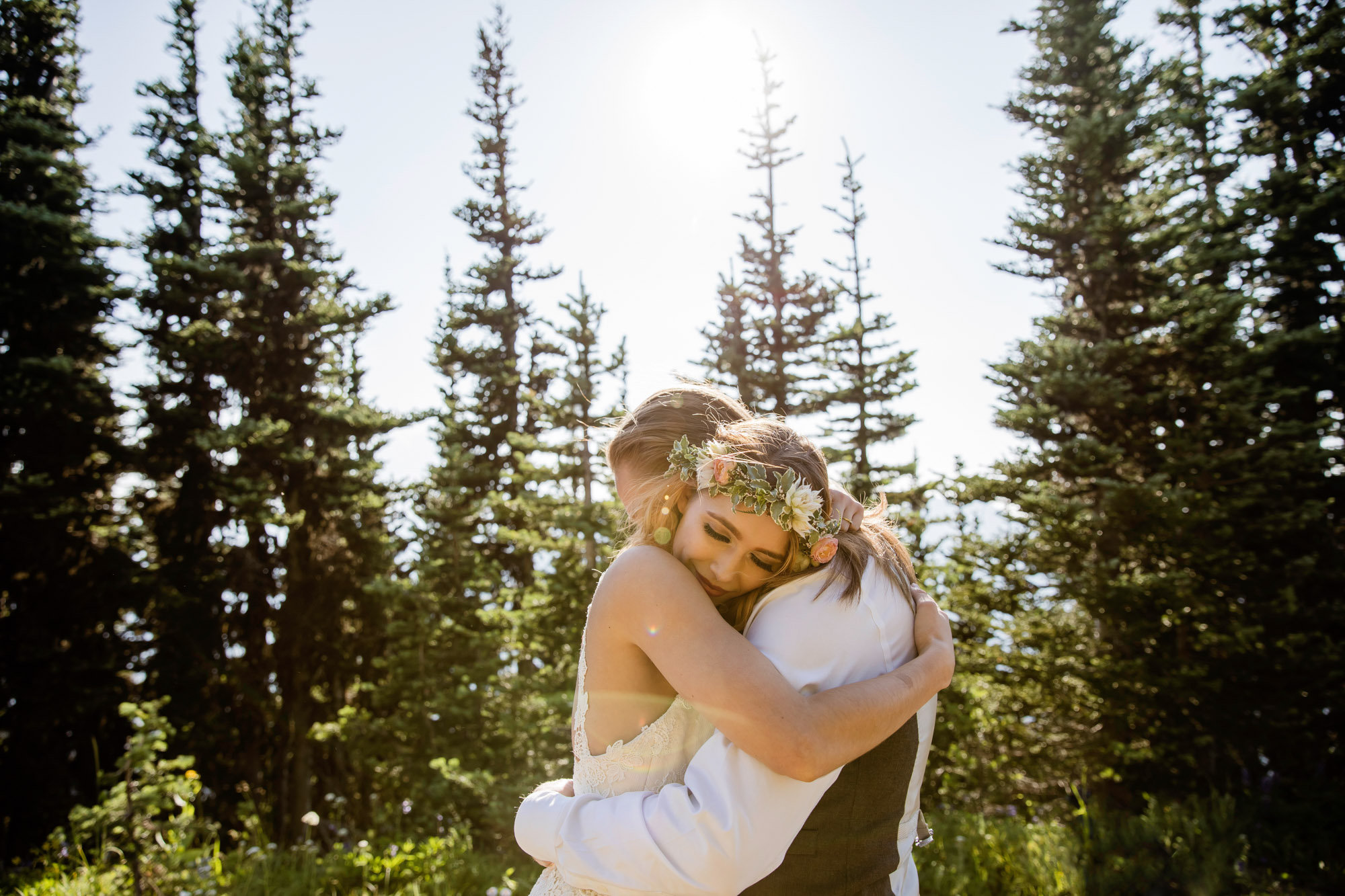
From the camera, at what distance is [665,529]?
80.6 inches

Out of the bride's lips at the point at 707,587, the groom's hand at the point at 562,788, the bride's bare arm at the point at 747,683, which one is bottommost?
the groom's hand at the point at 562,788

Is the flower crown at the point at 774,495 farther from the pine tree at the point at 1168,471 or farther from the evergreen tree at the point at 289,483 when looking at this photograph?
the evergreen tree at the point at 289,483

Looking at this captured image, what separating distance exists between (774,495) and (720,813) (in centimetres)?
75

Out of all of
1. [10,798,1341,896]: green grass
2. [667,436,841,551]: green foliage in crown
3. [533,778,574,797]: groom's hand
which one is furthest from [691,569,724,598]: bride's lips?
[10,798,1341,896]: green grass

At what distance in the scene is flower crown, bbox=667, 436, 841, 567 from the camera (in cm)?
181

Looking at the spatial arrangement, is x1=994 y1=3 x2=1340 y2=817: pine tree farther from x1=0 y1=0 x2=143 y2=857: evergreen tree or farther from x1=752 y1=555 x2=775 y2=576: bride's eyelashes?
x1=0 y1=0 x2=143 y2=857: evergreen tree

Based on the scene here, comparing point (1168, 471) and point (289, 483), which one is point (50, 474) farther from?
point (1168, 471)

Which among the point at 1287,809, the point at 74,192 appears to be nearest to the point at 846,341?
the point at 1287,809

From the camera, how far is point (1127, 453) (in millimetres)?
10484

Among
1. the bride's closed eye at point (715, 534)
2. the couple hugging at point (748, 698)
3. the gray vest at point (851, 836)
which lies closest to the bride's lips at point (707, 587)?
the couple hugging at point (748, 698)

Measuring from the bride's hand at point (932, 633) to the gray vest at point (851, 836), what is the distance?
0.18 m

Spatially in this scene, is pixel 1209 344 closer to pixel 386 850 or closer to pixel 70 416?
pixel 386 850

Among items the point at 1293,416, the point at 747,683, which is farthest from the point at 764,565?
the point at 1293,416

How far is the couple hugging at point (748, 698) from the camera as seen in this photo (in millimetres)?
1468
